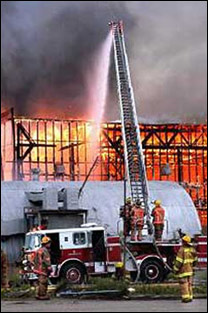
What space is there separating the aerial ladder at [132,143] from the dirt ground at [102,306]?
9.41 feet

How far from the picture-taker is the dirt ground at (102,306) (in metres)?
8.73

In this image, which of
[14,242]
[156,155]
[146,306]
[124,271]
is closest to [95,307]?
[146,306]

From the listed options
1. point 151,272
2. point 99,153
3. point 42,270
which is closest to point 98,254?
point 151,272

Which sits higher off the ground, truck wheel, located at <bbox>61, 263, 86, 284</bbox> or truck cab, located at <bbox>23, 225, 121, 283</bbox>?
truck cab, located at <bbox>23, 225, 121, 283</bbox>

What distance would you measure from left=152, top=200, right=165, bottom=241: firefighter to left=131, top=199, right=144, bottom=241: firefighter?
9.9 inches

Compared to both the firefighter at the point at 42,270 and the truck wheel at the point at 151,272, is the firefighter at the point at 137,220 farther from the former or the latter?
the firefighter at the point at 42,270

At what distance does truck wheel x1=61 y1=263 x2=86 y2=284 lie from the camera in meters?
12.8

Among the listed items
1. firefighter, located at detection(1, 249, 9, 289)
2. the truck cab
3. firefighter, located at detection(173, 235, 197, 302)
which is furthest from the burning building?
firefighter, located at detection(173, 235, 197, 302)

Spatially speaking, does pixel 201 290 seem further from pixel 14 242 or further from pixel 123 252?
pixel 14 242

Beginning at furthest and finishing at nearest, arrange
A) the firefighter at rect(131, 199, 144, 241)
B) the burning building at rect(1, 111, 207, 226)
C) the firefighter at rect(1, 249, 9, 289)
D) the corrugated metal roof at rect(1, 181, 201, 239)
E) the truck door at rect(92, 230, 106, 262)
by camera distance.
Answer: the truck door at rect(92, 230, 106, 262) → the burning building at rect(1, 111, 207, 226) → the firefighter at rect(131, 199, 144, 241) → the corrugated metal roof at rect(1, 181, 201, 239) → the firefighter at rect(1, 249, 9, 289)

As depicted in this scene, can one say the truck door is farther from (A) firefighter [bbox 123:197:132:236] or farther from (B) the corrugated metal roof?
(A) firefighter [bbox 123:197:132:236]

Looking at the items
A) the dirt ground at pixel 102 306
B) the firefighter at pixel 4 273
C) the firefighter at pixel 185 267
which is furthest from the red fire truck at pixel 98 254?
the firefighter at pixel 185 267

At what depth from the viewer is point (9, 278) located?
12016 mm

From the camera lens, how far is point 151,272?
1265 cm
